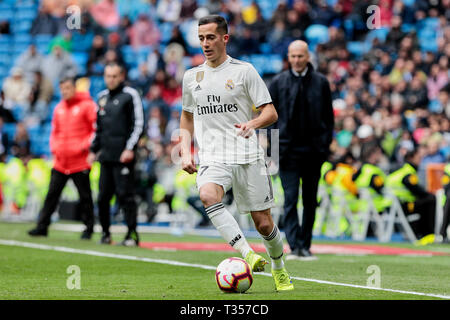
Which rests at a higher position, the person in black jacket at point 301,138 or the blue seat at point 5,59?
the blue seat at point 5,59

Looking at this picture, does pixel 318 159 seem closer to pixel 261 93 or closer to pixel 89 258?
pixel 89 258

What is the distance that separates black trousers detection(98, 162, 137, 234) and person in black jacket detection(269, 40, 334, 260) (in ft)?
8.92

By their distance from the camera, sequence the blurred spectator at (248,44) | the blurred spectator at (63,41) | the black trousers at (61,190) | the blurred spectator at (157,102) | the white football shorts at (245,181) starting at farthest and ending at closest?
the blurred spectator at (63,41) < the blurred spectator at (248,44) < the blurred spectator at (157,102) < the black trousers at (61,190) < the white football shorts at (245,181)

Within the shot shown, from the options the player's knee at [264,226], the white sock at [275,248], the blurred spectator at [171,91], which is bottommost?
the white sock at [275,248]

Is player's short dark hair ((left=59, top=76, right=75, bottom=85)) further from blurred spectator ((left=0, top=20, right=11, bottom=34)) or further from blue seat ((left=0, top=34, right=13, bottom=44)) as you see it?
blurred spectator ((left=0, top=20, right=11, bottom=34))

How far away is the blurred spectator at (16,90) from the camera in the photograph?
27.9 metres

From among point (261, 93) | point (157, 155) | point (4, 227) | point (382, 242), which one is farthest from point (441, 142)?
point (261, 93)

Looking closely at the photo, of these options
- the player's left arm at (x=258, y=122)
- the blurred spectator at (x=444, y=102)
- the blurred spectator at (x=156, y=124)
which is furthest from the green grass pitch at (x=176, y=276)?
the blurred spectator at (x=156, y=124)

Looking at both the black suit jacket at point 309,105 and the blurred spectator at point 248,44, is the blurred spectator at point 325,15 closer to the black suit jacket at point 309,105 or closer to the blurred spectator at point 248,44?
the blurred spectator at point 248,44

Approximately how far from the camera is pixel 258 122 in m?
7.76

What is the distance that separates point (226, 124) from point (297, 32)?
16846 millimetres

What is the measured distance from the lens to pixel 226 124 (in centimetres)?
802

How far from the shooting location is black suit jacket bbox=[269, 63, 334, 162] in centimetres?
1188

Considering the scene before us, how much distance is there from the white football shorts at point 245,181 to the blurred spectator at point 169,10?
819 inches
